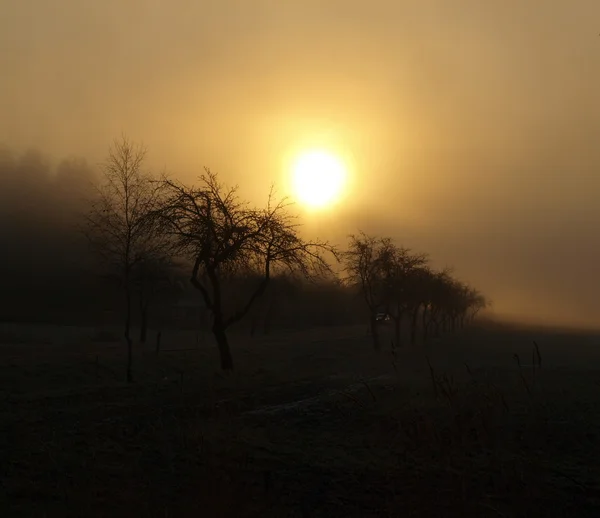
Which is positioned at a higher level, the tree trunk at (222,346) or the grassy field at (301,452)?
the tree trunk at (222,346)

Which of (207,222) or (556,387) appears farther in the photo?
(207,222)

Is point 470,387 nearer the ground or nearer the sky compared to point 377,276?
nearer the ground

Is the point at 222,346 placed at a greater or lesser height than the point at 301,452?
greater

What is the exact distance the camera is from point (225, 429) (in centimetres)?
1349

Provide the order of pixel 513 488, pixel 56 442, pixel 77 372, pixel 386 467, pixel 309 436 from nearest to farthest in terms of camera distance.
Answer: pixel 513 488, pixel 386 467, pixel 56 442, pixel 309 436, pixel 77 372

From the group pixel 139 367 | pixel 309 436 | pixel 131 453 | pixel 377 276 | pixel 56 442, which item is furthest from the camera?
pixel 377 276

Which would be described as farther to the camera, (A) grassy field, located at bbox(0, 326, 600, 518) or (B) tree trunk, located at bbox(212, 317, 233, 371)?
(B) tree trunk, located at bbox(212, 317, 233, 371)

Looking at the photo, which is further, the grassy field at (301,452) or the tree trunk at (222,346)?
the tree trunk at (222,346)

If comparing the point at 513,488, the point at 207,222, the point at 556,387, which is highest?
the point at 207,222

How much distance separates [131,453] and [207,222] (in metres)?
18.0

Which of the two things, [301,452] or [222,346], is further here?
[222,346]

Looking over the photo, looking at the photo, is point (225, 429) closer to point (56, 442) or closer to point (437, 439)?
point (56, 442)

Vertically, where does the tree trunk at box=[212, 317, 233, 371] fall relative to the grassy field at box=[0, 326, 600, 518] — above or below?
above

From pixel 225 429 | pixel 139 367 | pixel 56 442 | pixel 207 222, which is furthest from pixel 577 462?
pixel 139 367
